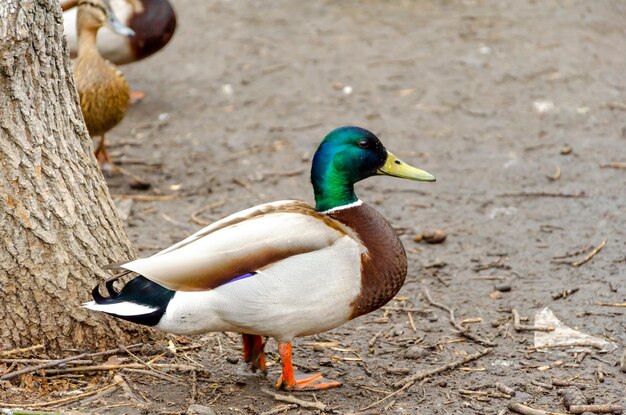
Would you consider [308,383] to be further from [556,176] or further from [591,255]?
[556,176]

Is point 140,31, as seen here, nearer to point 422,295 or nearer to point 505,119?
point 505,119

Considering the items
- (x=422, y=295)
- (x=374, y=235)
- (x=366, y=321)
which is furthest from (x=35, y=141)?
(x=422, y=295)

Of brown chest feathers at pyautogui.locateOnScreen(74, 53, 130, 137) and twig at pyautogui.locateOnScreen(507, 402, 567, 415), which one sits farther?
brown chest feathers at pyautogui.locateOnScreen(74, 53, 130, 137)

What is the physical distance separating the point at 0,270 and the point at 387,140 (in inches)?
155

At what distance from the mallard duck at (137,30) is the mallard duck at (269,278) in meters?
4.11

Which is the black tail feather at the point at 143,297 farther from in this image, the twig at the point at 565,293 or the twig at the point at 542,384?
the twig at the point at 565,293

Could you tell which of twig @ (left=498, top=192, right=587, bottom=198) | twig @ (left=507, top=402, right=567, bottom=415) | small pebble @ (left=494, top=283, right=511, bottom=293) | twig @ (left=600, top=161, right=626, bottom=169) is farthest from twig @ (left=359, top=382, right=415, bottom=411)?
twig @ (left=600, top=161, right=626, bottom=169)

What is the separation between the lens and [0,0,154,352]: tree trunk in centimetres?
361

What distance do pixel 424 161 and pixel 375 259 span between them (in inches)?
120

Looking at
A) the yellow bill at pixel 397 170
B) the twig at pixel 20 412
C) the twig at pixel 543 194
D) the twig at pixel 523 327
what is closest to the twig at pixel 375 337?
the twig at pixel 523 327

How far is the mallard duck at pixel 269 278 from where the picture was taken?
359 centimetres

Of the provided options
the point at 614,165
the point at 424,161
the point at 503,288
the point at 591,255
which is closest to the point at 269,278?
the point at 503,288

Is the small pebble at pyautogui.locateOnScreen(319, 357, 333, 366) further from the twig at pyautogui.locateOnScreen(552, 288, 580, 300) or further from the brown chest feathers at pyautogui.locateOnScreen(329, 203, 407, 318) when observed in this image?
the twig at pyautogui.locateOnScreen(552, 288, 580, 300)

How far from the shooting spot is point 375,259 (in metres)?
3.84
